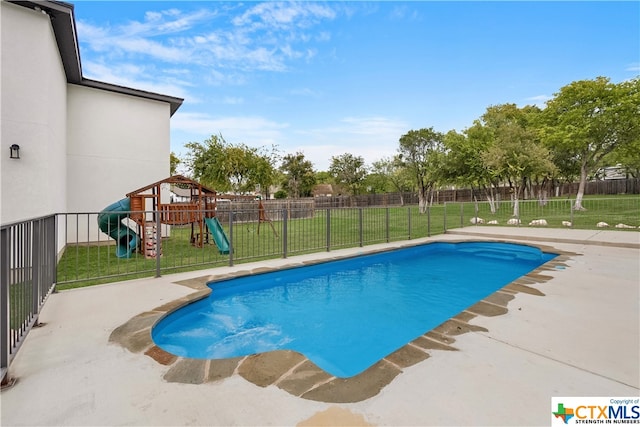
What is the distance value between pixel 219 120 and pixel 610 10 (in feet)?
55.3

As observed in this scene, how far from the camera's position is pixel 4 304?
1953 mm

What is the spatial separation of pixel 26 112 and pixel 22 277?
4.41m

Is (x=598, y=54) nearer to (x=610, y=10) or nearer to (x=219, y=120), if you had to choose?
(x=610, y=10)

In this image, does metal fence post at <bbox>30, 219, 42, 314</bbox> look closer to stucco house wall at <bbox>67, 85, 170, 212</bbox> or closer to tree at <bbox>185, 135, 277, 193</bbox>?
stucco house wall at <bbox>67, 85, 170, 212</bbox>

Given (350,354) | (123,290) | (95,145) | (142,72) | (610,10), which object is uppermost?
(610,10)

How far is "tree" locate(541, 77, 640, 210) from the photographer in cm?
1362

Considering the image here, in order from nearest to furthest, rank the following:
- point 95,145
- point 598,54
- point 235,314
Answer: point 235,314, point 95,145, point 598,54

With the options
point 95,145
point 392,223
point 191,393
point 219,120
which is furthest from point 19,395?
point 219,120

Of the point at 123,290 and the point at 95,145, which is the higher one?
the point at 95,145

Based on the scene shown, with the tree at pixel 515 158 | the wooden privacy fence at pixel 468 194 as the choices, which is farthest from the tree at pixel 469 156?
the wooden privacy fence at pixel 468 194

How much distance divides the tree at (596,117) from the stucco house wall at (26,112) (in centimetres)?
1936

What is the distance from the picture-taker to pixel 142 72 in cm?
1041

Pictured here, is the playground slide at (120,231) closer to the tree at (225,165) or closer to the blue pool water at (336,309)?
the blue pool water at (336,309)

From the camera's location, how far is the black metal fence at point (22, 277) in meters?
1.96
